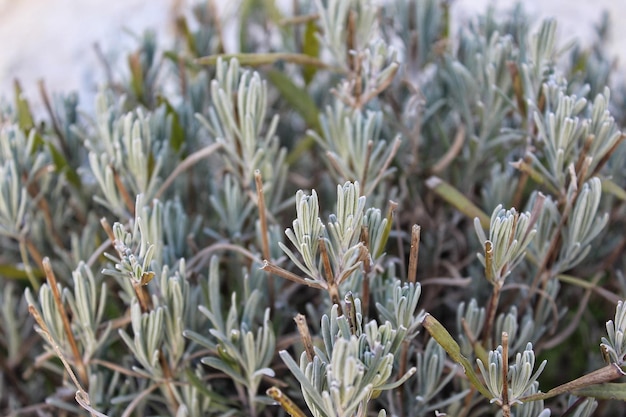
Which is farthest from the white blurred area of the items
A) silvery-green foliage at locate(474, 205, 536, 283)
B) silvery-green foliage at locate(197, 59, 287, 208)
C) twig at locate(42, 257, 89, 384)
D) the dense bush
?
silvery-green foliage at locate(474, 205, 536, 283)

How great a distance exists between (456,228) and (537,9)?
0.92 metres

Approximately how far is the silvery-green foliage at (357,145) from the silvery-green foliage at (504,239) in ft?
0.51

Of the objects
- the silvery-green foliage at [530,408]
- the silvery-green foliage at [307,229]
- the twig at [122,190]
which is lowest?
the silvery-green foliage at [530,408]

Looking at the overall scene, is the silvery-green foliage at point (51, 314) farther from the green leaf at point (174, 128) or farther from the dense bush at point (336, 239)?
the green leaf at point (174, 128)

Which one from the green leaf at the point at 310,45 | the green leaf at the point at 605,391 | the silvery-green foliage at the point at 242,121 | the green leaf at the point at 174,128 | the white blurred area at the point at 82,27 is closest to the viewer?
the green leaf at the point at 605,391

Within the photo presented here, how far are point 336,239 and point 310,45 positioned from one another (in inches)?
18.1

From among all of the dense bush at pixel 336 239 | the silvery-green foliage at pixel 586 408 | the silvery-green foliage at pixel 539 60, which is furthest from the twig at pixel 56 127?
the silvery-green foliage at pixel 586 408

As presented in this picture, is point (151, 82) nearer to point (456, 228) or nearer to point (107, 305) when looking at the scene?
point (107, 305)

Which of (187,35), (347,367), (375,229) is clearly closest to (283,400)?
(347,367)

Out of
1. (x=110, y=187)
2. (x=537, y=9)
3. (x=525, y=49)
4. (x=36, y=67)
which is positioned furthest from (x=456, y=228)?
(x=36, y=67)

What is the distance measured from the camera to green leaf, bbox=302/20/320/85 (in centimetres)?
94

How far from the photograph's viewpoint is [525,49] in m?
0.84

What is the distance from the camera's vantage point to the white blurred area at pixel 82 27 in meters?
1.51

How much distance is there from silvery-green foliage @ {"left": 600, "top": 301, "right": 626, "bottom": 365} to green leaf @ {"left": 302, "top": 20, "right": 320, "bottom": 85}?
0.55 metres
